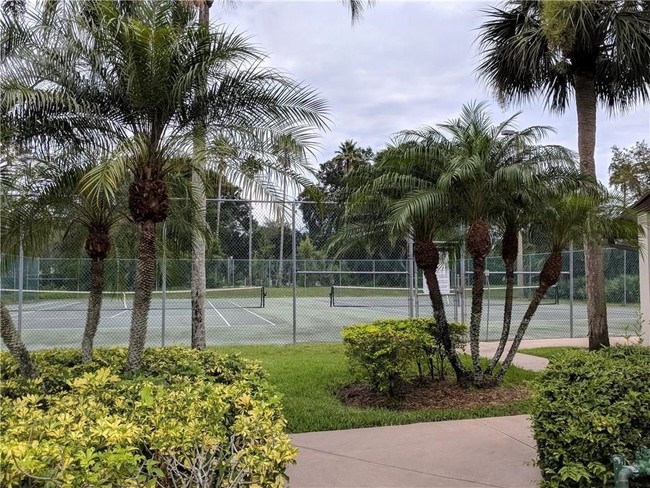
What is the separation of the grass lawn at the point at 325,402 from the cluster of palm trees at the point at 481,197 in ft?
3.58

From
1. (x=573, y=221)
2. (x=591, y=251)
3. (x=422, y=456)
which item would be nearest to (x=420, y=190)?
(x=573, y=221)

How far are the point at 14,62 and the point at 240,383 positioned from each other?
3880 millimetres

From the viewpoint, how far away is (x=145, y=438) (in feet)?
9.02

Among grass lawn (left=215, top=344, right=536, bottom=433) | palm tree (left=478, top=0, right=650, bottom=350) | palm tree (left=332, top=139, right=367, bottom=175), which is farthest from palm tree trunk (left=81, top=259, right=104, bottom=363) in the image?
palm tree (left=332, top=139, right=367, bottom=175)

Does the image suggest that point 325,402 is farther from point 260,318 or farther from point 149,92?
point 260,318

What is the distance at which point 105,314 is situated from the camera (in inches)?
815

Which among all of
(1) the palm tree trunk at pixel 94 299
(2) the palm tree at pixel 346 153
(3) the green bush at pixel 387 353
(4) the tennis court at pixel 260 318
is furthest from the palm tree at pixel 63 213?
(2) the palm tree at pixel 346 153

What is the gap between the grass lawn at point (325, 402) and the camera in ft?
20.0

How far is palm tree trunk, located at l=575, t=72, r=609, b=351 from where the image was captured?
10414 millimetres

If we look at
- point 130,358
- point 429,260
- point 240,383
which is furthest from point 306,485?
point 429,260

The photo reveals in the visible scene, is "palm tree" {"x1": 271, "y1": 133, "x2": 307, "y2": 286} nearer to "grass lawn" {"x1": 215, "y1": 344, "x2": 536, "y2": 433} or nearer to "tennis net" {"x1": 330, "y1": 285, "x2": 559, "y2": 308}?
"grass lawn" {"x1": 215, "y1": 344, "x2": 536, "y2": 433}

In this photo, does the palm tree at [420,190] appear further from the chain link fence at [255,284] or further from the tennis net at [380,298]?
the tennis net at [380,298]

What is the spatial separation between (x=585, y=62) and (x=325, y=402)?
8.23 m

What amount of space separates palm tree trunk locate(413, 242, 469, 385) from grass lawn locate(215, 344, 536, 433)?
0.89 metres
